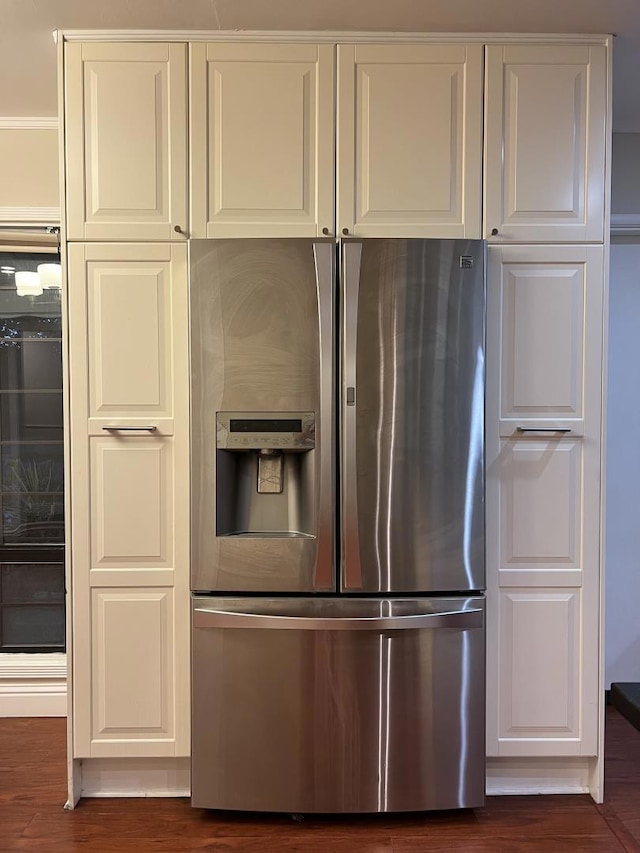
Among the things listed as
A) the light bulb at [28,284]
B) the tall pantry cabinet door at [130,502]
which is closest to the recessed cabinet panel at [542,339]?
the tall pantry cabinet door at [130,502]

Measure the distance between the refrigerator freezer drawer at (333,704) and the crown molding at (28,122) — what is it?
7.07ft

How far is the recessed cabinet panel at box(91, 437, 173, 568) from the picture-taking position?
83.4 inches

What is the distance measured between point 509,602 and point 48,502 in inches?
80.4

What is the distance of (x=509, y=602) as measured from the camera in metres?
2.14

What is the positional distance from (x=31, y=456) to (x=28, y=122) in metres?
1.45

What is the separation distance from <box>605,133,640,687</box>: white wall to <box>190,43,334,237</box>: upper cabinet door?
161 cm

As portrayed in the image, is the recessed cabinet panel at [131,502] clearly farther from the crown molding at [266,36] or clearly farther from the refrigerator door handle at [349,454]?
the crown molding at [266,36]

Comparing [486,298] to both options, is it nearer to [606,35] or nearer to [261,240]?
[261,240]

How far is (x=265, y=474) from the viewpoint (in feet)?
6.84

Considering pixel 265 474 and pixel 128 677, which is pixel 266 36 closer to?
pixel 265 474

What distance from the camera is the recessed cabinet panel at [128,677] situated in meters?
2.12

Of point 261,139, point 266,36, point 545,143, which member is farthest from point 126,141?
point 545,143

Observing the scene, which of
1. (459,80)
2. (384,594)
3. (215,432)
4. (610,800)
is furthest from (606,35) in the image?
(610,800)

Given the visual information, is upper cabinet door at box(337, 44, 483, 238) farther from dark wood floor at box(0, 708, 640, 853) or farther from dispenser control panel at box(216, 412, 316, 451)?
dark wood floor at box(0, 708, 640, 853)
